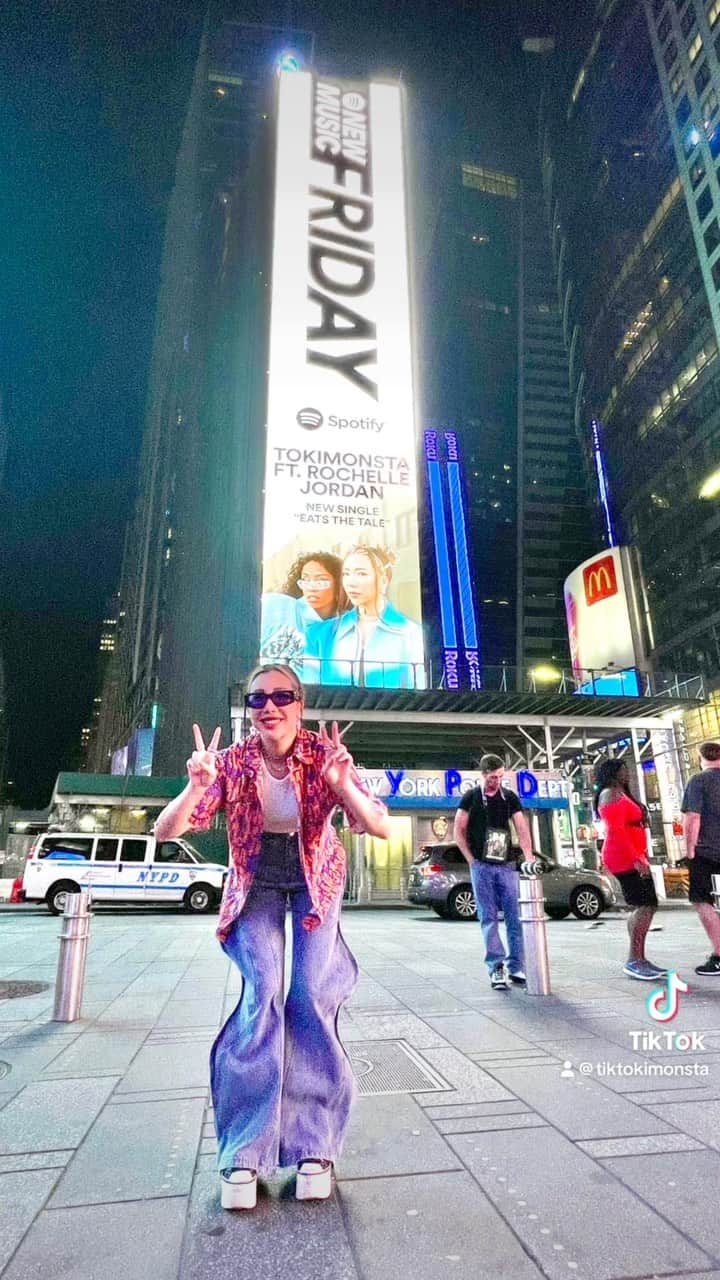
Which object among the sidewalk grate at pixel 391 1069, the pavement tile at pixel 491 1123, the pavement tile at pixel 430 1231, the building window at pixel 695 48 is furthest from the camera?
the building window at pixel 695 48

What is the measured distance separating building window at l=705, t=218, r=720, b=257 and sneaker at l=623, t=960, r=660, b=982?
67395 mm

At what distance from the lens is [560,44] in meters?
94.9

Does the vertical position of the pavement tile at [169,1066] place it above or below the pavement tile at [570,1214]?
Result: below

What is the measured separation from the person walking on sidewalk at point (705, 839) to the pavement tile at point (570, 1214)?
12.6 ft

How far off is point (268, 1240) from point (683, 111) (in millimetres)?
83804

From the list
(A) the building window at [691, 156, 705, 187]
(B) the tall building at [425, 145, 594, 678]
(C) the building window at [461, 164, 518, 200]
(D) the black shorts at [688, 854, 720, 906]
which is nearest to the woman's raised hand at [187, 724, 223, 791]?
(D) the black shorts at [688, 854, 720, 906]

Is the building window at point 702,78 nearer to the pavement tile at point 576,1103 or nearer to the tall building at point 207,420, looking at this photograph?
the tall building at point 207,420

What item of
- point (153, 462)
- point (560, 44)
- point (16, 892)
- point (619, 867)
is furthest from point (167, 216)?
point (619, 867)

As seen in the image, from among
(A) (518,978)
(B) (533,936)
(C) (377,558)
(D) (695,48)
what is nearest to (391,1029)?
(B) (533,936)

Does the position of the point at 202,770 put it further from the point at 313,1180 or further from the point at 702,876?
the point at 702,876

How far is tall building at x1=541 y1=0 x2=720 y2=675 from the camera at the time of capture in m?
59.8

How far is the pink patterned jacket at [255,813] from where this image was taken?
2443 millimetres

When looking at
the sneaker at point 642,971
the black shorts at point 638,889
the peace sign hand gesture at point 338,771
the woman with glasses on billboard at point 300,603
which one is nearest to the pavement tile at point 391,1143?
the peace sign hand gesture at point 338,771

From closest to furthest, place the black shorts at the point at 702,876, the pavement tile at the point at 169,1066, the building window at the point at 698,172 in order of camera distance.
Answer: the pavement tile at the point at 169,1066, the black shorts at the point at 702,876, the building window at the point at 698,172
